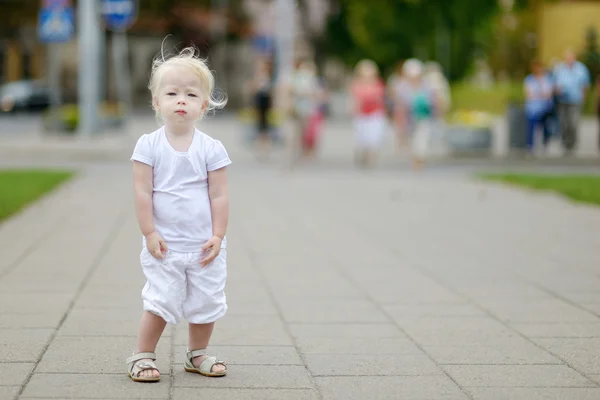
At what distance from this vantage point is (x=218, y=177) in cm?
559

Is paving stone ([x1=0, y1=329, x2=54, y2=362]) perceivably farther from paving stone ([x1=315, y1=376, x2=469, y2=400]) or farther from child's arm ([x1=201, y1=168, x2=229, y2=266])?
paving stone ([x1=315, y1=376, x2=469, y2=400])

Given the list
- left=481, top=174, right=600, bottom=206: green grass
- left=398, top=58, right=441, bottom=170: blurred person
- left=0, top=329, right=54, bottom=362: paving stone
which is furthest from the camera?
left=398, top=58, right=441, bottom=170: blurred person

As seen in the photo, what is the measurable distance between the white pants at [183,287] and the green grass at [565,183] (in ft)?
33.2

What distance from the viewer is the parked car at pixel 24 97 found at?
59.9 m

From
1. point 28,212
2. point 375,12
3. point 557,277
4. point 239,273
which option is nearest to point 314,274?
point 239,273

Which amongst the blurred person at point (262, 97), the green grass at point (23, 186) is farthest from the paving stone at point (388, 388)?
the blurred person at point (262, 97)

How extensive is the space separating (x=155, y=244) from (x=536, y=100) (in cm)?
2003

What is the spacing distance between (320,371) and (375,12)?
4521 cm

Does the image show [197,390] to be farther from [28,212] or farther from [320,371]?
[28,212]

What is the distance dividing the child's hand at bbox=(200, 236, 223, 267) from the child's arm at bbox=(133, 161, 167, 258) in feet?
0.58

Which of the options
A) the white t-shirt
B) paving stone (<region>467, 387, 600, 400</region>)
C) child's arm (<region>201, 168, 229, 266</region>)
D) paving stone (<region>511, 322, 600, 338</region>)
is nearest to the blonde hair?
the white t-shirt

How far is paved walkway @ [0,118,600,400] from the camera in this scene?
564cm

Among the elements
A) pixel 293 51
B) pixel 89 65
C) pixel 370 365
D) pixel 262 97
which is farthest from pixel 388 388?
pixel 293 51

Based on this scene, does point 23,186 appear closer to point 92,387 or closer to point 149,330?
point 149,330
